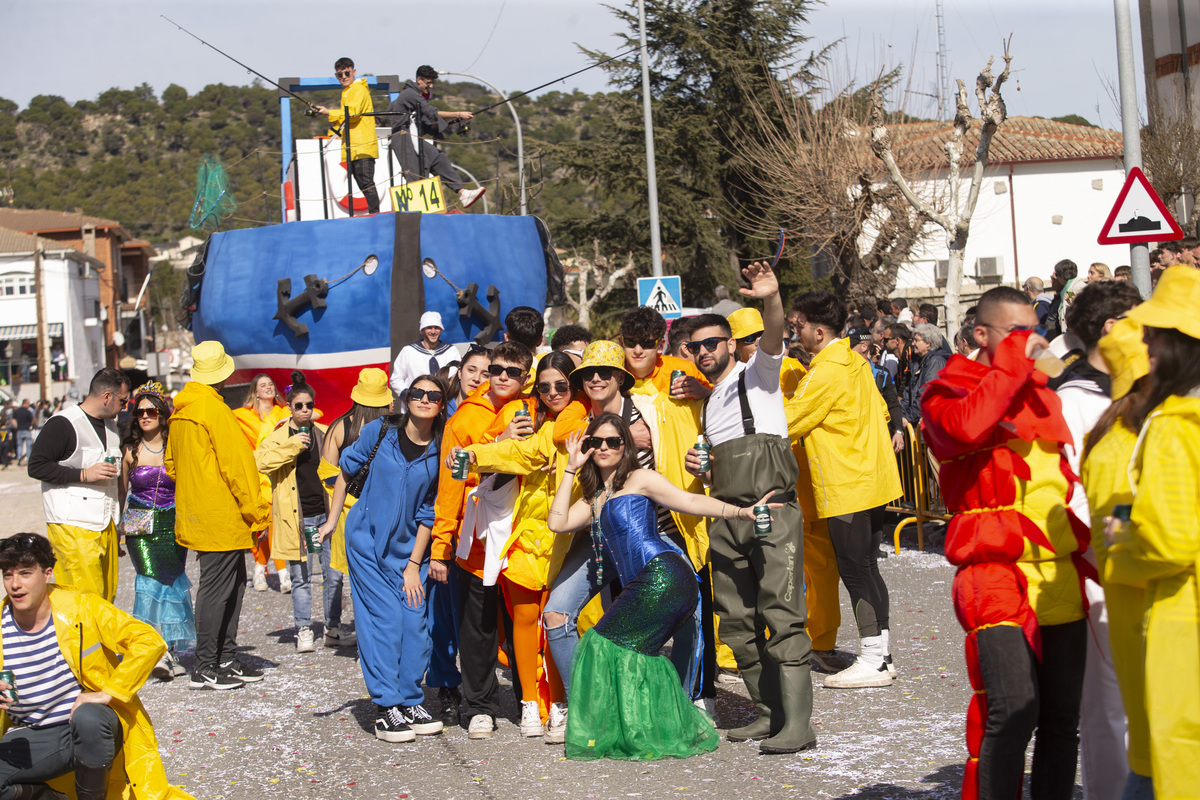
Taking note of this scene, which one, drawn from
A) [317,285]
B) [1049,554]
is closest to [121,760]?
[1049,554]

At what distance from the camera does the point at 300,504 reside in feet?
27.4

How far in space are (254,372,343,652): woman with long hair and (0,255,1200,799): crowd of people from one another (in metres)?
0.02

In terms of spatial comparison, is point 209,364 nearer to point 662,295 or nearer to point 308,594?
point 308,594

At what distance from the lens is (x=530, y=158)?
14438 millimetres

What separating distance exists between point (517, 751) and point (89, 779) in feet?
6.38

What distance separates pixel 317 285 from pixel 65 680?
815 centimetres

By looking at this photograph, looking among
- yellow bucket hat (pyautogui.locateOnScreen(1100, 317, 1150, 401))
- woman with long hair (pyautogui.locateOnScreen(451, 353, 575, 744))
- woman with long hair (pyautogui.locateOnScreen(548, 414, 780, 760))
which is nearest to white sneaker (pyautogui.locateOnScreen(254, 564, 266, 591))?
woman with long hair (pyautogui.locateOnScreen(451, 353, 575, 744))

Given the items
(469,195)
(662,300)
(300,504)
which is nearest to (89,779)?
(300,504)

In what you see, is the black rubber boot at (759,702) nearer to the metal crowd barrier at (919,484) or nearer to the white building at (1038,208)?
the metal crowd barrier at (919,484)

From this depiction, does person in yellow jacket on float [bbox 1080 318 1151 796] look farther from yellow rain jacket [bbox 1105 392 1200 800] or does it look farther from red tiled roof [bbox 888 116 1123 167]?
red tiled roof [bbox 888 116 1123 167]

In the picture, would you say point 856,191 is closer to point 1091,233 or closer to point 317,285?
point 317,285

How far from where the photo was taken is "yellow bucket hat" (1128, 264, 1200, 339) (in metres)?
2.69

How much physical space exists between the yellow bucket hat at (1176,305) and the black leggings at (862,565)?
3192mm

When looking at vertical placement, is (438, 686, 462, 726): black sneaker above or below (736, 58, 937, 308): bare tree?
below
